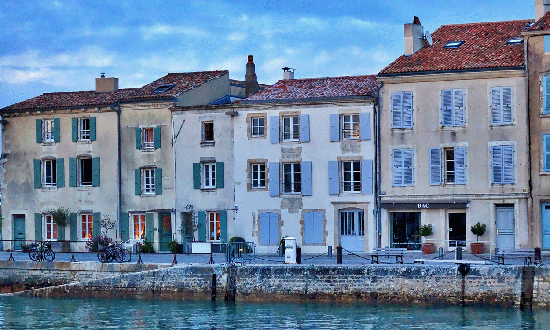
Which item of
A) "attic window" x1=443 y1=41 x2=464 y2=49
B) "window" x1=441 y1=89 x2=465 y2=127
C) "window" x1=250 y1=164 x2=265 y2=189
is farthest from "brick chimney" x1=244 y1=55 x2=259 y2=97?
"window" x1=441 y1=89 x2=465 y2=127

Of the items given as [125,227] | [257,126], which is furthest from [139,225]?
[257,126]

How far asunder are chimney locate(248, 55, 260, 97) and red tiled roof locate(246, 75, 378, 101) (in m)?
2.20

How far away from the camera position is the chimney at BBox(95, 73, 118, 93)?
2195 inches

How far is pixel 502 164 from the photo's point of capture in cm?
4538

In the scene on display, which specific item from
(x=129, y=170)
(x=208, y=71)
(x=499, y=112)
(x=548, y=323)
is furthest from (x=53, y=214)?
(x=548, y=323)

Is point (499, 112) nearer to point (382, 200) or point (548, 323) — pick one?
point (382, 200)

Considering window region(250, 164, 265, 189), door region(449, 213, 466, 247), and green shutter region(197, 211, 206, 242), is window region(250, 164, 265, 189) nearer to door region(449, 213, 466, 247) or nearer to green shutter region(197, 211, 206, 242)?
green shutter region(197, 211, 206, 242)

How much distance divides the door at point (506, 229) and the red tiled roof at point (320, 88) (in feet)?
23.2

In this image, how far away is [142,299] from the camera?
138ft

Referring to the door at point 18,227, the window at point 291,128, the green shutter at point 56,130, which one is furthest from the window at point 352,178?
the door at point 18,227

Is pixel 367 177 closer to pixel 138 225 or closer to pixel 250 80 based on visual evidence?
pixel 250 80

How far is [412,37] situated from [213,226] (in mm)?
11406

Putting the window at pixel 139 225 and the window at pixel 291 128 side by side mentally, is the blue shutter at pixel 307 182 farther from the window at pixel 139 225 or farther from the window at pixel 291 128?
the window at pixel 139 225

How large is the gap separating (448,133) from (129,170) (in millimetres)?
14517
